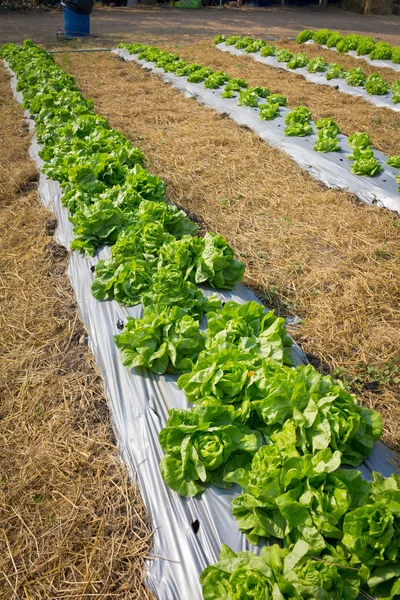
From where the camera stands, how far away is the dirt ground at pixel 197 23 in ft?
71.3

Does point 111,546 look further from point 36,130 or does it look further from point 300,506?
point 36,130

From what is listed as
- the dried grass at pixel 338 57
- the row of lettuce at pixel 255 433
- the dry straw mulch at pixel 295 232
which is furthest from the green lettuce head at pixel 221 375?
the dried grass at pixel 338 57

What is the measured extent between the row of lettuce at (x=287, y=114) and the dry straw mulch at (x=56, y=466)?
5.08 metres

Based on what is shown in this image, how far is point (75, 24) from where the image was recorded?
19953mm

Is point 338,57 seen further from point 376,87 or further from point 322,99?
point 322,99

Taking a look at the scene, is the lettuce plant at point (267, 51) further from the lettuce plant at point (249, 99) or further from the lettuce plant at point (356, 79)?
the lettuce plant at point (249, 99)

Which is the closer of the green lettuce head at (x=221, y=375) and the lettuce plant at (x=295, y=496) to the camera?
the lettuce plant at (x=295, y=496)

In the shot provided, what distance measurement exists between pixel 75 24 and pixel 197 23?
26.1ft

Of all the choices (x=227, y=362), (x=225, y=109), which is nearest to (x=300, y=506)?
(x=227, y=362)

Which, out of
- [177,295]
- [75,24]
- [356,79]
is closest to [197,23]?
[75,24]

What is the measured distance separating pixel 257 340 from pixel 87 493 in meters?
1.64

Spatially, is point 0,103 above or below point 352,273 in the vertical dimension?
above

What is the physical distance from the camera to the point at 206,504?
2926 millimetres

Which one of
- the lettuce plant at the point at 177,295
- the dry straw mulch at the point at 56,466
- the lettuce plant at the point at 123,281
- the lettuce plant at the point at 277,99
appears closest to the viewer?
the dry straw mulch at the point at 56,466
